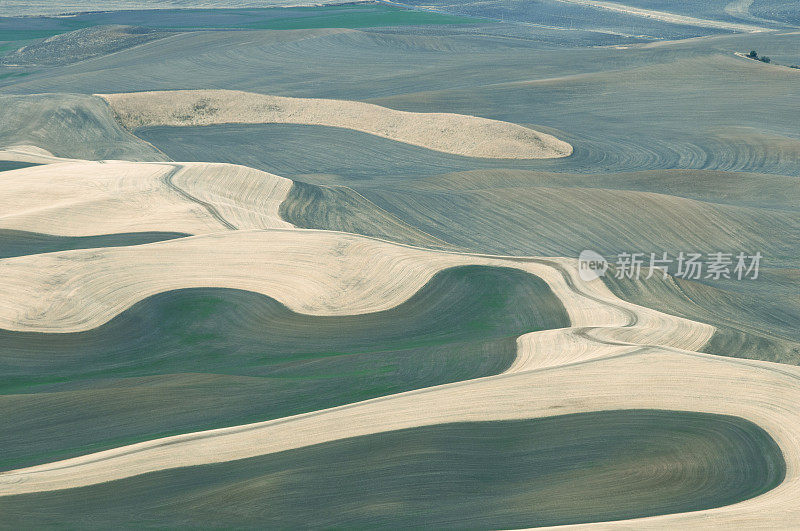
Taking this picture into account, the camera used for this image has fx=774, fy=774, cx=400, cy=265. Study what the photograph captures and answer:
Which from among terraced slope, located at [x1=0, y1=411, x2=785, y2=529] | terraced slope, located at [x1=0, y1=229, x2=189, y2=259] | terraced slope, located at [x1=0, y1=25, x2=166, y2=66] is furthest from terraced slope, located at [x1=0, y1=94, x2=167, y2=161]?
terraced slope, located at [x1=0, y1=25, x2=166, y2=66]

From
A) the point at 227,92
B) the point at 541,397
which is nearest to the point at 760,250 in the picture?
the point at 541,397

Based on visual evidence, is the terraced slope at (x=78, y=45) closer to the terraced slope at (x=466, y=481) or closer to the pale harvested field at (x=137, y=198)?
the pale harvested field at (x=137, y=198)

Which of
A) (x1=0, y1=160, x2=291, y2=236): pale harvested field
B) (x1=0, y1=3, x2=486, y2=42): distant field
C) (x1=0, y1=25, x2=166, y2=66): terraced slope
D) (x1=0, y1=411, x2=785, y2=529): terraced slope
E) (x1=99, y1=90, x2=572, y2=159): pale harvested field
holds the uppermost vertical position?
(x1=0, y1=3, x2=486, y2=42): distant field

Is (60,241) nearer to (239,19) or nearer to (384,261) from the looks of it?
(384,261)

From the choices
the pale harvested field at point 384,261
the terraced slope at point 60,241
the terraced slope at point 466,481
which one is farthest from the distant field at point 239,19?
the terraced slope at point 466,481

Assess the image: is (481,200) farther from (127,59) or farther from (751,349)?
(127,59)

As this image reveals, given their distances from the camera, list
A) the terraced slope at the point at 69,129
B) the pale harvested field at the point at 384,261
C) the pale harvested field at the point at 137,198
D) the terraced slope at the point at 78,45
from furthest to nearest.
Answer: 1. the terraced slope at the point at 78,45
2. the terraced slope at the point at 69,129
3. the pale harvested field at the point at 137,198
4. the pale harvested field at the point at 384,261

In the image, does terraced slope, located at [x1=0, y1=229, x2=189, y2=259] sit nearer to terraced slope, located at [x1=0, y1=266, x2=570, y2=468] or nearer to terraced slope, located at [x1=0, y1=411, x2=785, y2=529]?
terraced slope, located at [x1=0, y1=266, x2=570, y2=468]

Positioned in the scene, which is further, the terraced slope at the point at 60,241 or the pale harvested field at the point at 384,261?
the terraced slope at the point at 60,241
